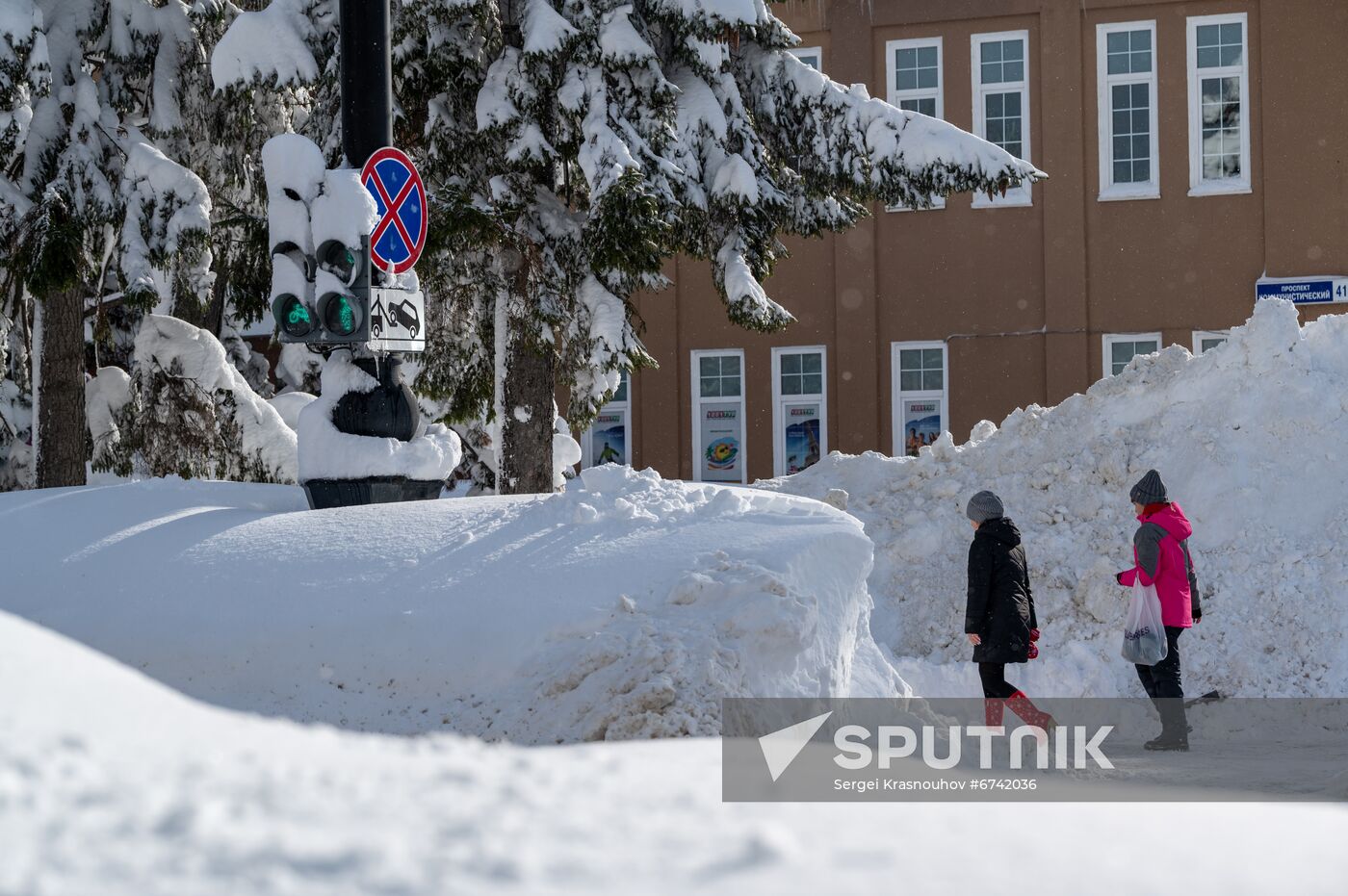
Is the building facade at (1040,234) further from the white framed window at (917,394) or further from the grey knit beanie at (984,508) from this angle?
the grey knit beanie at (984,508)

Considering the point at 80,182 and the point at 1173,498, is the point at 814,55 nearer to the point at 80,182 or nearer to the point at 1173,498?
the point at 1173,498

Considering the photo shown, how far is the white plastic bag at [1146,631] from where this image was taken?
846 cm

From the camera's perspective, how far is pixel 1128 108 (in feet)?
73.6

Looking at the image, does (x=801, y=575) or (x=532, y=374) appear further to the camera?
(x=532, y=374)

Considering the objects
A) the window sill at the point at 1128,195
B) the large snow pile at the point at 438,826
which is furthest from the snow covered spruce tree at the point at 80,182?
the window sill at the point at 1128,195

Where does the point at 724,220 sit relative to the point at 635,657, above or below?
above

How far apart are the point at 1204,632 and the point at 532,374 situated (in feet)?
19.4

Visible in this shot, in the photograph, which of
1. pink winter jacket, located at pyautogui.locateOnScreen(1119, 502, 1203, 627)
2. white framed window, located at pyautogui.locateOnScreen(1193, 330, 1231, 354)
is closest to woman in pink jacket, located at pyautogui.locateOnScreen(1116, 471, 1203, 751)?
pink winter jacket, located at pyautogui.locateOnScreen(1119, 502, 1203, 627)

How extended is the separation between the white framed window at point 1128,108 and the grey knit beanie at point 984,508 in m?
15.7

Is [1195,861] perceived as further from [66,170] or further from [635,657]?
[66,170]

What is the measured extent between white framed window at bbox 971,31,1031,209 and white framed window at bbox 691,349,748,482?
4.78 m

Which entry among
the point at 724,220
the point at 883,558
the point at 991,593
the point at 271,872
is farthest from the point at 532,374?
the point at 271,872

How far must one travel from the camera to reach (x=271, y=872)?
227 cm
